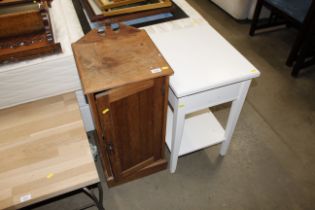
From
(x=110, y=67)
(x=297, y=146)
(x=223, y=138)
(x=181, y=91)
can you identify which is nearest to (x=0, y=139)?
(x=110, y=67)

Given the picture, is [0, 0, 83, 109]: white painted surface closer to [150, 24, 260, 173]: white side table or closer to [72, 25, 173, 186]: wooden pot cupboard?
[72, 25, 173, 186]: wooden pot cupboard

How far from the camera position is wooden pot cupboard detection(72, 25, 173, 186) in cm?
103

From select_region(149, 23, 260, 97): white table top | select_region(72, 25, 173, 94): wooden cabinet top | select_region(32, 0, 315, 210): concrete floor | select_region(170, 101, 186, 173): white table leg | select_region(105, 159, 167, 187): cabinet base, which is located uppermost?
select_region(72, 25, 173, 94): wooden cabinet top

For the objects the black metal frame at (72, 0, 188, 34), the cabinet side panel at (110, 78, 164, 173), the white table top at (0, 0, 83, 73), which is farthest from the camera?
the black metal frame at (72, 0, 188, 34)

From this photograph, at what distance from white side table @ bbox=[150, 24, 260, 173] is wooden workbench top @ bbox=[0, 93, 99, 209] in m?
0.48

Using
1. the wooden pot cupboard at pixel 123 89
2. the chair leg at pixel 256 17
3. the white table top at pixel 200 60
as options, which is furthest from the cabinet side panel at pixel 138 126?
the chair leg at pixel 256 17

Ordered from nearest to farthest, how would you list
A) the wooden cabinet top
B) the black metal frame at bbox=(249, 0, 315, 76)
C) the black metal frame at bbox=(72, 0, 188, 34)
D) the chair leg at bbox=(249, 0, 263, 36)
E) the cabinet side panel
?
the wooden cabinet top
the cabinet side panel
the black metal frame at bbox=(72, 0, 188, 34)
the black metal frame at bbox=(249, 0, 315, 76)
the chair leg at bbox=(249, 0, 263, 36)

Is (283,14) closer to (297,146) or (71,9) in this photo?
(297,146)

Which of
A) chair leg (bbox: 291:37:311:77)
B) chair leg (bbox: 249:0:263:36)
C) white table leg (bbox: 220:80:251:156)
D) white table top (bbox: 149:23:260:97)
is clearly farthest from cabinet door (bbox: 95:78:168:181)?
chair leg (bbox: 249:0:263:36)

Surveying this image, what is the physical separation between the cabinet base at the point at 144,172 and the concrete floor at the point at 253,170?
4 centimetres

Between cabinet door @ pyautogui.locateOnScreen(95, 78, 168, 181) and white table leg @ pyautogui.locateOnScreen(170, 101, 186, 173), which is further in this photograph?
white table leg @ pyautogui.locateOnScreen(170, 101, 186, 173)

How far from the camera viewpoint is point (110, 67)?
3.49ft

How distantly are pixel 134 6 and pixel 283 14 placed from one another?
153cm

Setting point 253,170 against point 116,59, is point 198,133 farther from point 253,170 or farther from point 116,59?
point 116,59
